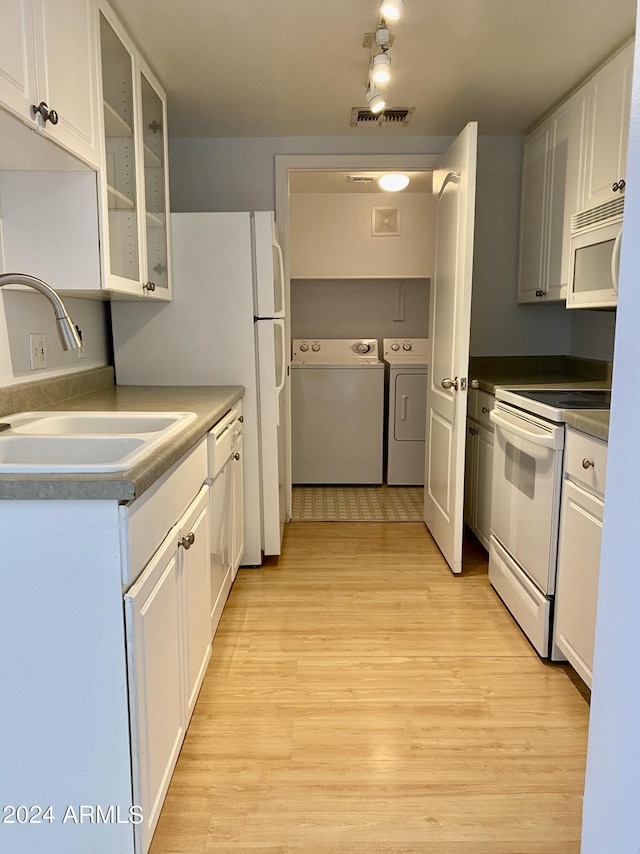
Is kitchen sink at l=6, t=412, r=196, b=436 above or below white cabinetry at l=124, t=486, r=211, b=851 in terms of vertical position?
above

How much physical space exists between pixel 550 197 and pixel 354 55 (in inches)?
47.7

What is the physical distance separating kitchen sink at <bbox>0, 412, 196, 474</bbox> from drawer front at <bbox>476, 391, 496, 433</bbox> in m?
1.60

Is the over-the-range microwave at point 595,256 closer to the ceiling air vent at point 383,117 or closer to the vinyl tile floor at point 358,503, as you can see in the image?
the ceiling air vent at point 383,117

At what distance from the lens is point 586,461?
76.2 inches

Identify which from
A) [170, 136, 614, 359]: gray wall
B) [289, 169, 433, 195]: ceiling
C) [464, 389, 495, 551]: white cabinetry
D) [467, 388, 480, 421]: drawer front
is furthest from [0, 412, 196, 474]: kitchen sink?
[289, 169, 433, 195]: ceiling

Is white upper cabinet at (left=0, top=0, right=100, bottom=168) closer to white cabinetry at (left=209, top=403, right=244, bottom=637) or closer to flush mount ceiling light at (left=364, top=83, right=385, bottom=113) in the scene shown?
white cabinetry at (left=209, top=403, right=244, bottom=637)

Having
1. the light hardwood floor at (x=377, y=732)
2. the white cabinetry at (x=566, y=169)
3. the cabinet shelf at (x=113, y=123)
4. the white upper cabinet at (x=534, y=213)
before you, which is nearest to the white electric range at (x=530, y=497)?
the light hardwood floor at (x=377, y=732)

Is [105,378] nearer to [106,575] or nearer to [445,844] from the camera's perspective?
[106,575]

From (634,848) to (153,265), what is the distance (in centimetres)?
238

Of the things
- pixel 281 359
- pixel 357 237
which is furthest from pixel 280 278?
pixel 357 237

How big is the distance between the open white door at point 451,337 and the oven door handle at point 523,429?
24cm

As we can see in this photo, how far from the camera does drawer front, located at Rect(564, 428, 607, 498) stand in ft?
6.07

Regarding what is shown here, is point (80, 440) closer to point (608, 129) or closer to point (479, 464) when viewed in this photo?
point (479, 464)

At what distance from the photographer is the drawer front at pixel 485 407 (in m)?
3.02
